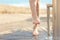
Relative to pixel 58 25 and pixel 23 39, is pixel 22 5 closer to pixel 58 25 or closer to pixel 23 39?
pixel 23 39

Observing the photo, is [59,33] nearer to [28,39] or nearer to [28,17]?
[28,39]

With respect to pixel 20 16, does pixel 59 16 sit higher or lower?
higher

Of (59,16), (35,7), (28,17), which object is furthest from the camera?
(28,17)

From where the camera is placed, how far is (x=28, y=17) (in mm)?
4273

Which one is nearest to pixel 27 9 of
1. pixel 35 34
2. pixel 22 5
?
pixel 22 5

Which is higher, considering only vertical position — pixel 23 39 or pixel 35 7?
pixel 35 7

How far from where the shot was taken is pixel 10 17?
4.29 m

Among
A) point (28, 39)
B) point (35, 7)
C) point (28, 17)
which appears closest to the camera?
point (28, 39)

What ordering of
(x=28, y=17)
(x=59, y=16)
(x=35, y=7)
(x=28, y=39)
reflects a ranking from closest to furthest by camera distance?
(x=59, y=16) < (x=28, y=39) < (x=35, y=7) < (x=28, y=17)

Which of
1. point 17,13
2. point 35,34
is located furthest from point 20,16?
point 35,34

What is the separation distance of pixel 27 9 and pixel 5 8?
51 centimetres

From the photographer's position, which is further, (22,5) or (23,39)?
(22,5)

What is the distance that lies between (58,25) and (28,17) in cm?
372

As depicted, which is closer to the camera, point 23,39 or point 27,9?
point 23,39
